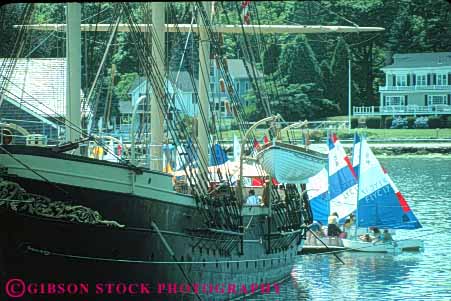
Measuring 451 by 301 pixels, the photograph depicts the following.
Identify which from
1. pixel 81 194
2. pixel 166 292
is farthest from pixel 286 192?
pixel 81 194

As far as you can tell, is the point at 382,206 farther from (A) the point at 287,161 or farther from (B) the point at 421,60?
(B) the point at 421,60

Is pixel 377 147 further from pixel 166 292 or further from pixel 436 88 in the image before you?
pixel 166 292

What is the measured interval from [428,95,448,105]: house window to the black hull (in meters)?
90.6

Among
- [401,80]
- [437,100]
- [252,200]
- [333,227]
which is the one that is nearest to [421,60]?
[401,80]

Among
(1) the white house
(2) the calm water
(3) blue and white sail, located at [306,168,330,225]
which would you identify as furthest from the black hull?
(1) the white house

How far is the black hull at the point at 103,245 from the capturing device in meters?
20.8

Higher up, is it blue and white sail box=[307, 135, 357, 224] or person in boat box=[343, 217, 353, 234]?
blue and white sail box=[307, 135, 357, 224]

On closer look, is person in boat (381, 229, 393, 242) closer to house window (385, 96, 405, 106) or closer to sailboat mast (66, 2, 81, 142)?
sailboat mast (66, 2, 81, 142)

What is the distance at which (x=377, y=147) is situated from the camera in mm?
99062

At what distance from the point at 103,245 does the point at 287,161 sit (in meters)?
6.15

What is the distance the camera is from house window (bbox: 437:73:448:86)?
372ft

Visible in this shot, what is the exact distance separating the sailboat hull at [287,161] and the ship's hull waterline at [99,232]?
333 cm

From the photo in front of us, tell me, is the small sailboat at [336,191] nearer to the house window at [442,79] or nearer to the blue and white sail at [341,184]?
the blue and white sail at [341,184]

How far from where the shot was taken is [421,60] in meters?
109
